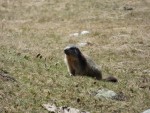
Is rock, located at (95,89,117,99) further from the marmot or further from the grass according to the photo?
the marmot

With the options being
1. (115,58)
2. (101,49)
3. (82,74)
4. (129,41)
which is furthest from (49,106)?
(129,41)

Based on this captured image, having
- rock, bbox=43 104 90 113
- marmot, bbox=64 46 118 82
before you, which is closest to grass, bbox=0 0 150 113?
rock, bbox=43 104 90 113

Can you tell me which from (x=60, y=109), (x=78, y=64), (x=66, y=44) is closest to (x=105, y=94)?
(x=60, y=109)

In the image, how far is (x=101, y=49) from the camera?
96.1 feet

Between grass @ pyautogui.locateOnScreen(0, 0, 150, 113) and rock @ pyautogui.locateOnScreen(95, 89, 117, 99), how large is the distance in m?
0.31

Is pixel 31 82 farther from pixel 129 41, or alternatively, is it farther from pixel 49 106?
pixel 129 41

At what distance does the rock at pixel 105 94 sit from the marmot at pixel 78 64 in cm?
306

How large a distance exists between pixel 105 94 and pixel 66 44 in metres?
15.1

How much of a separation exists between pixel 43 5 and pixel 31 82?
36090mm

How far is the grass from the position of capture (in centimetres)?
1532

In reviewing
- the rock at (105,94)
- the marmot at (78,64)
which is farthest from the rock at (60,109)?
the marmot at (78,64)

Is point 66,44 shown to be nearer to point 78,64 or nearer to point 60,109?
point 78,64

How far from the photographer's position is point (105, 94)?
16750 millimetres

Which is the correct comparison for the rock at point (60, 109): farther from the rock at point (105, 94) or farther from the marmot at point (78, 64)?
the marmot at point (78, 64)
